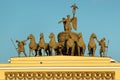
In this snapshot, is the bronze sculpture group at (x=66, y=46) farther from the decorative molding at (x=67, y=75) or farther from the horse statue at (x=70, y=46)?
the decorative molding at (x=67, y=75)

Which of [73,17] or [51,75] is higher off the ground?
[73,17]

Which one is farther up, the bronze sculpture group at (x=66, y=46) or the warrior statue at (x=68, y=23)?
the warrior statue at (x=68, y=23)

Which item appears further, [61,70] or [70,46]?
[70,46]

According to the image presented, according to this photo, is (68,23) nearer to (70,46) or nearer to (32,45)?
(70,46)

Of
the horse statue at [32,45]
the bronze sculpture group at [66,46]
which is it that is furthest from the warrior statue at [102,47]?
the horse statue at [32,45]

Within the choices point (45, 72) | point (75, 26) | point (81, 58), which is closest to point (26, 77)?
point (45, 72)

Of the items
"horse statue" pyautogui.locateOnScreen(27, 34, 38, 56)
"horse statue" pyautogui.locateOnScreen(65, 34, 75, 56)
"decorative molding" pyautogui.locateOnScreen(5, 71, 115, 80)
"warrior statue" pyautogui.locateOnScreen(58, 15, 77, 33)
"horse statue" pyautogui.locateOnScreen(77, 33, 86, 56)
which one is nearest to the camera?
"decorative molding" pyautogui.locateOnScreen(5, 71, 115, 80)

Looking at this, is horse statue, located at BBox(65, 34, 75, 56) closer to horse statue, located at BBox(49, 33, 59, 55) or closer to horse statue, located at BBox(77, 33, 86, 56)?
horse statue, located at BBox(77, 33, 86, 56)

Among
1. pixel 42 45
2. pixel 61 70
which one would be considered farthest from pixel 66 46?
pixel 61 70

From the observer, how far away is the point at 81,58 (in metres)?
36.0

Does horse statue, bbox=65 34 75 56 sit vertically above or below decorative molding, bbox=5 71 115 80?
above

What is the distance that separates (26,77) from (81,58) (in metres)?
3.22

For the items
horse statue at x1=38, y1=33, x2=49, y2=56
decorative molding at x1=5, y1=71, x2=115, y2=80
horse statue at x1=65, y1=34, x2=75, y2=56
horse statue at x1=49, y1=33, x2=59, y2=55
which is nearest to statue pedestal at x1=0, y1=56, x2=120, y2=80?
decorative molding at x1=5, y1=71, x2=115, y2=80

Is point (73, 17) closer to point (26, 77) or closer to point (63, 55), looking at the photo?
point (63, 55)
